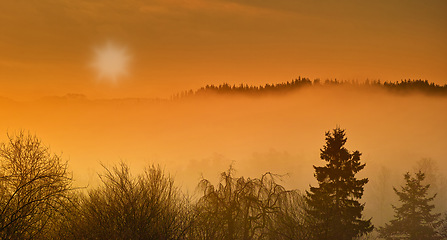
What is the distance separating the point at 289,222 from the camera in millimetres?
37750

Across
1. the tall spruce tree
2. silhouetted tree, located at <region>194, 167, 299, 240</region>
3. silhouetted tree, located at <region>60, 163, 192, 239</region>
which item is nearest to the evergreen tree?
the tall spruce tree

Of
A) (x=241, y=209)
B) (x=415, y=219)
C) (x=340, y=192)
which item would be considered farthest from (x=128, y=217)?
(x=415, y=219)

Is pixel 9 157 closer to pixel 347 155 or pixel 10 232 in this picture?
pixel 10 232

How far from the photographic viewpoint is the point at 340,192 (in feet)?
170

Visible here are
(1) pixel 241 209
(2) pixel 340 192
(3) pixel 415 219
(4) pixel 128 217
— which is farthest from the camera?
(3) pixel 415 219

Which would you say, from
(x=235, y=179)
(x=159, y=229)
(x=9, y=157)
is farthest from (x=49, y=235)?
(x=235, y=179)

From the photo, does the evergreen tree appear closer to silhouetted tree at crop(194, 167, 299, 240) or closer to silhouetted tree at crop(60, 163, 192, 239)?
silhouetted tree at crop(194, 167, 299, 240)

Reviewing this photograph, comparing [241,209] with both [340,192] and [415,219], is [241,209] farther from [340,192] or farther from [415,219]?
[415,219]

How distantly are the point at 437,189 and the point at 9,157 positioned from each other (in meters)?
107

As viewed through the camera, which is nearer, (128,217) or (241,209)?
(128,217)

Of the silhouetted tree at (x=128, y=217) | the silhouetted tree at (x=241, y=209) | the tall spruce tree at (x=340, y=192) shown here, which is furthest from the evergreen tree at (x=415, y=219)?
the silhouetted tree at (x=128, y=217)

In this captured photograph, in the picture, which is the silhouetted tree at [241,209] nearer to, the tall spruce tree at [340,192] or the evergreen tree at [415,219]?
the tall spruce tree at [340,192]

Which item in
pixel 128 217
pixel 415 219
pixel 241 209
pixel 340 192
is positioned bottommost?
pixel 128 217

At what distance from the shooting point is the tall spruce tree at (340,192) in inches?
1884
